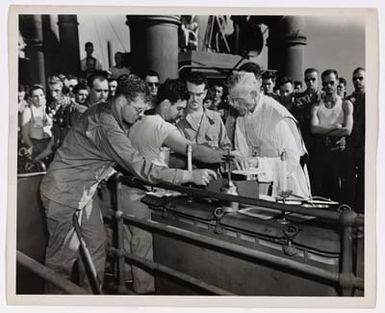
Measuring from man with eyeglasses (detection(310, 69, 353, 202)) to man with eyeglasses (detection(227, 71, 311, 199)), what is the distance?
1.8 inches

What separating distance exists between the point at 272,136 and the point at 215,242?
0.38 m

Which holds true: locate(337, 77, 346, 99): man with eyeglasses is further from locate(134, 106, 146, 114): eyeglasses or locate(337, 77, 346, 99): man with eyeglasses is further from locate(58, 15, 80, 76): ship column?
locate(58, 15, 80, 76): ship column

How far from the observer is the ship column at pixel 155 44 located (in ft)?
4.92

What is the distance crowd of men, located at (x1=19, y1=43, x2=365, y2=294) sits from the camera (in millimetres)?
1471

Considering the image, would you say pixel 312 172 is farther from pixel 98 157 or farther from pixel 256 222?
pixel 98 157

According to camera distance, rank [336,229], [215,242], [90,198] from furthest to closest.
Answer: [90,198] → [215,242] → [336,229]

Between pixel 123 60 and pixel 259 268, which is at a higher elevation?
pixel 123 60


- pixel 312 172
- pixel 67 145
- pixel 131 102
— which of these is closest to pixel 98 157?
pixel 67 145

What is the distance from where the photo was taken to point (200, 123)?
1.52 meters

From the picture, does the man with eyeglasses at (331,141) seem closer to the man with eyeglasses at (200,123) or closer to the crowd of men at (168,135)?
the crowd of men at (168,135)

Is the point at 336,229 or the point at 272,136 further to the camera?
the point at 272,136

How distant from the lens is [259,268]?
4.74ft

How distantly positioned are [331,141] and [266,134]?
0.66 ft

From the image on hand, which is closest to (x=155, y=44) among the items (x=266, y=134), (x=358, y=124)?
(x=266, y=134)
